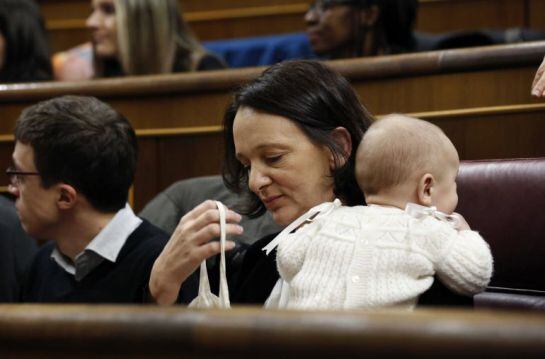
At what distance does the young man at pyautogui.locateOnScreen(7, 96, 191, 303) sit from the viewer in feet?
3.72

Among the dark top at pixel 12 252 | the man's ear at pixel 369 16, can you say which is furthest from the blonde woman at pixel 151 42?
the dark top at pixel 12 252

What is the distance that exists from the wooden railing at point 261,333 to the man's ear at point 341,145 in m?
0.42

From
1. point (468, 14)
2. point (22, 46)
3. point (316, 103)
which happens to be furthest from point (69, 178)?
point (468, 14)

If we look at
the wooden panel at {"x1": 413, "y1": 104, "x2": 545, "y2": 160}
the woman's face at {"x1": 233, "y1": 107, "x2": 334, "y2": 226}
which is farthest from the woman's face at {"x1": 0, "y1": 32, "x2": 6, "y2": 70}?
the woman's face at {"x1": 233, "y1": 107, "x2": 334, "y2": 226}

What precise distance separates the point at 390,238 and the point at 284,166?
0.17 m

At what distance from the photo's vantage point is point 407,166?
31.5 inches

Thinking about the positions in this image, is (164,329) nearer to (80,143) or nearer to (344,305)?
(344,305)

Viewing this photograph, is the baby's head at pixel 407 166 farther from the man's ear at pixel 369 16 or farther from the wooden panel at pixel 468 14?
the wooden panel at pixel 468 14

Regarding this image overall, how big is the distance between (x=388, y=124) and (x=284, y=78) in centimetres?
15

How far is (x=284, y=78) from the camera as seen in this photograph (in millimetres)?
934

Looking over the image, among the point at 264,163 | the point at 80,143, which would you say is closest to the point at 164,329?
the point at 264,163

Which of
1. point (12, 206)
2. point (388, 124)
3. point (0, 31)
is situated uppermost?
point (388, 124)

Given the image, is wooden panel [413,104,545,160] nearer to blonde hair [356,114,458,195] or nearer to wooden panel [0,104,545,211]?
wooden panel [0,104,545,211]

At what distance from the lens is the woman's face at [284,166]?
90 cm
